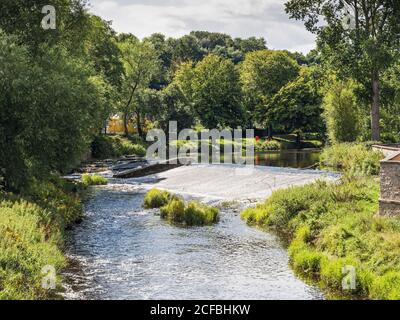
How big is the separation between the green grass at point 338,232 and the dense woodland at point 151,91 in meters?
12.8

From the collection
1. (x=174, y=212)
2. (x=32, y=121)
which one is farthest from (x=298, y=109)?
(x=32, y=121)

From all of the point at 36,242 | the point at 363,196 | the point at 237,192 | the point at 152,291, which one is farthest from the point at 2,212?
the point at 237,192

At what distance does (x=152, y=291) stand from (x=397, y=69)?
5603 centimetres

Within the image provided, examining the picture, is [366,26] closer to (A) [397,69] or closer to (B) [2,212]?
(A) [397,69]

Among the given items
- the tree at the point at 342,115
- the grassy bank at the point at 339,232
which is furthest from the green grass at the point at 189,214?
the tree at the point at 342,115

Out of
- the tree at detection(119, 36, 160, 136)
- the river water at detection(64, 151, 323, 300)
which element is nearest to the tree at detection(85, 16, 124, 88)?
the tree at detection(119, 36, 160, 136)

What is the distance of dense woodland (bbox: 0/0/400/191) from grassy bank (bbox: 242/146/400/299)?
508 inches

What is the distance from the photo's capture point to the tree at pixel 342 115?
6291cm

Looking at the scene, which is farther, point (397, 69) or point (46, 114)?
point (397, 69)

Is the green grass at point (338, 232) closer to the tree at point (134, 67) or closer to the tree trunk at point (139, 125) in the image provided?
the tree at point (134, 67)

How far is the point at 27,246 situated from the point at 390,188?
1542 centimetres

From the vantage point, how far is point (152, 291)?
18.0m

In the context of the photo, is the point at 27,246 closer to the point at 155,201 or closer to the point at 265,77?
the point at 155,201

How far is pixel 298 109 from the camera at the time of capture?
88750mm
